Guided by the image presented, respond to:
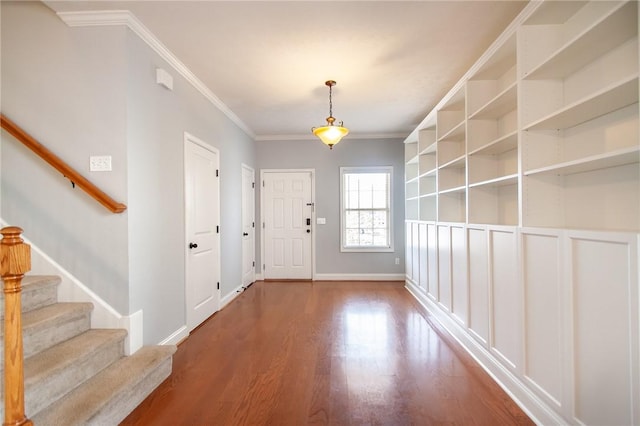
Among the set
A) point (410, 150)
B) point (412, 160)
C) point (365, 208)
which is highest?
point (410, 150)

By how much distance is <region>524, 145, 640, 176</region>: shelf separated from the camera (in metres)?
1.31

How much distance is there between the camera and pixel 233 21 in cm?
224

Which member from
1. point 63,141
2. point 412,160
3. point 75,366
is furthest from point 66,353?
point 412,160

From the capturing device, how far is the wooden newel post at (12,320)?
3.82 ft

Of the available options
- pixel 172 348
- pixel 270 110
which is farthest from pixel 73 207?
pixel 270 110

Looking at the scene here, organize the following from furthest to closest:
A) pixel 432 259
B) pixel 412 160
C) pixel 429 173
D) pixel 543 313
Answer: pixel 412 160 < pixel 429 173 < pixel 432 259 < pixel 543 313

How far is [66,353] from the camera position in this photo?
1838 mm

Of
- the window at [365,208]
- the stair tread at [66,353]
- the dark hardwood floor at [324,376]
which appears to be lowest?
the dark hardwood floor at [324,376]

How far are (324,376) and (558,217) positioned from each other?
1.94 meters

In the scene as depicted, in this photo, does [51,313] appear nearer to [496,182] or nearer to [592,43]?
[496,182]

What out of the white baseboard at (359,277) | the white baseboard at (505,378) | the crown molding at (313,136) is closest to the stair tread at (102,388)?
the white baseboard at (505,378)

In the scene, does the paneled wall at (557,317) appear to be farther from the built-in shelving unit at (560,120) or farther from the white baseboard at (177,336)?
the white baseboard at (177,336)

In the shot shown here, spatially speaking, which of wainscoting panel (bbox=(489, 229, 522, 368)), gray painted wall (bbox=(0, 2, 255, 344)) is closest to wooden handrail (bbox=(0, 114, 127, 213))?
gray painted wall (bbox=(0, 2, 255, 344))

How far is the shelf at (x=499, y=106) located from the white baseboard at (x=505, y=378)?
1.95 m
